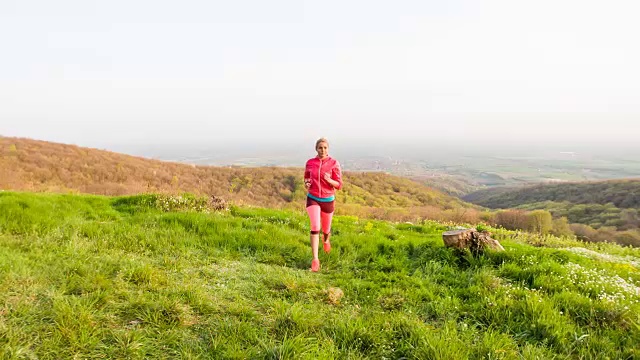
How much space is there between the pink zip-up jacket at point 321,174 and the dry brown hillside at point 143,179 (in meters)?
9.67

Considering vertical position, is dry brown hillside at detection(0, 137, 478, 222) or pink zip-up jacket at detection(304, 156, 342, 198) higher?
pink zip-up jacket at detection(304, 156, 342, 198)

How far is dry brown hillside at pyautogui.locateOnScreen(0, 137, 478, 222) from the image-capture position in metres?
28.6

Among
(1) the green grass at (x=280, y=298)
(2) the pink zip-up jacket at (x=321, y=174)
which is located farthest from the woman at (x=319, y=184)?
(1) the green grass at (x=280, y=298)

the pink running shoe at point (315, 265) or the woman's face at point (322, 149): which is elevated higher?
the woman's face at point (322, 149)

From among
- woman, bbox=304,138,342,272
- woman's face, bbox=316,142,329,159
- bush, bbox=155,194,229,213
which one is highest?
woman's face, bbox=316,142,329,159

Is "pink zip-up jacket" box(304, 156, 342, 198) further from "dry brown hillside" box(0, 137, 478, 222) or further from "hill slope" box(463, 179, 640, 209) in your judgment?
"hill slope" box(463, 179, 640, 209)

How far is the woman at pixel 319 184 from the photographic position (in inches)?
316

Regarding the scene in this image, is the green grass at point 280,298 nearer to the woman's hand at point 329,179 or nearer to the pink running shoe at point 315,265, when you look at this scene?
the pink running shoe at point 315,265

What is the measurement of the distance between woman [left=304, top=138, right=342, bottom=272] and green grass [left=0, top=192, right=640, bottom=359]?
0.97 metres

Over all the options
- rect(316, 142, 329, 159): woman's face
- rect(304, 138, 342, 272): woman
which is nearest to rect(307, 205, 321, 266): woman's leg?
rect(304, 138, 342, 272): woman

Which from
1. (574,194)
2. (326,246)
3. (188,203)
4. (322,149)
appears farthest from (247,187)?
(574,194)

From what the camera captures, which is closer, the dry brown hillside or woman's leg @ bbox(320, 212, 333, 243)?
woman's leg @ bbox(320, 212, 333, 243)

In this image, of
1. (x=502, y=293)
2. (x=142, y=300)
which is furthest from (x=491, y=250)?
(x=142, y=300)

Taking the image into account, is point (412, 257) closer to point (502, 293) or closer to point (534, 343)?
point (502, 293)
